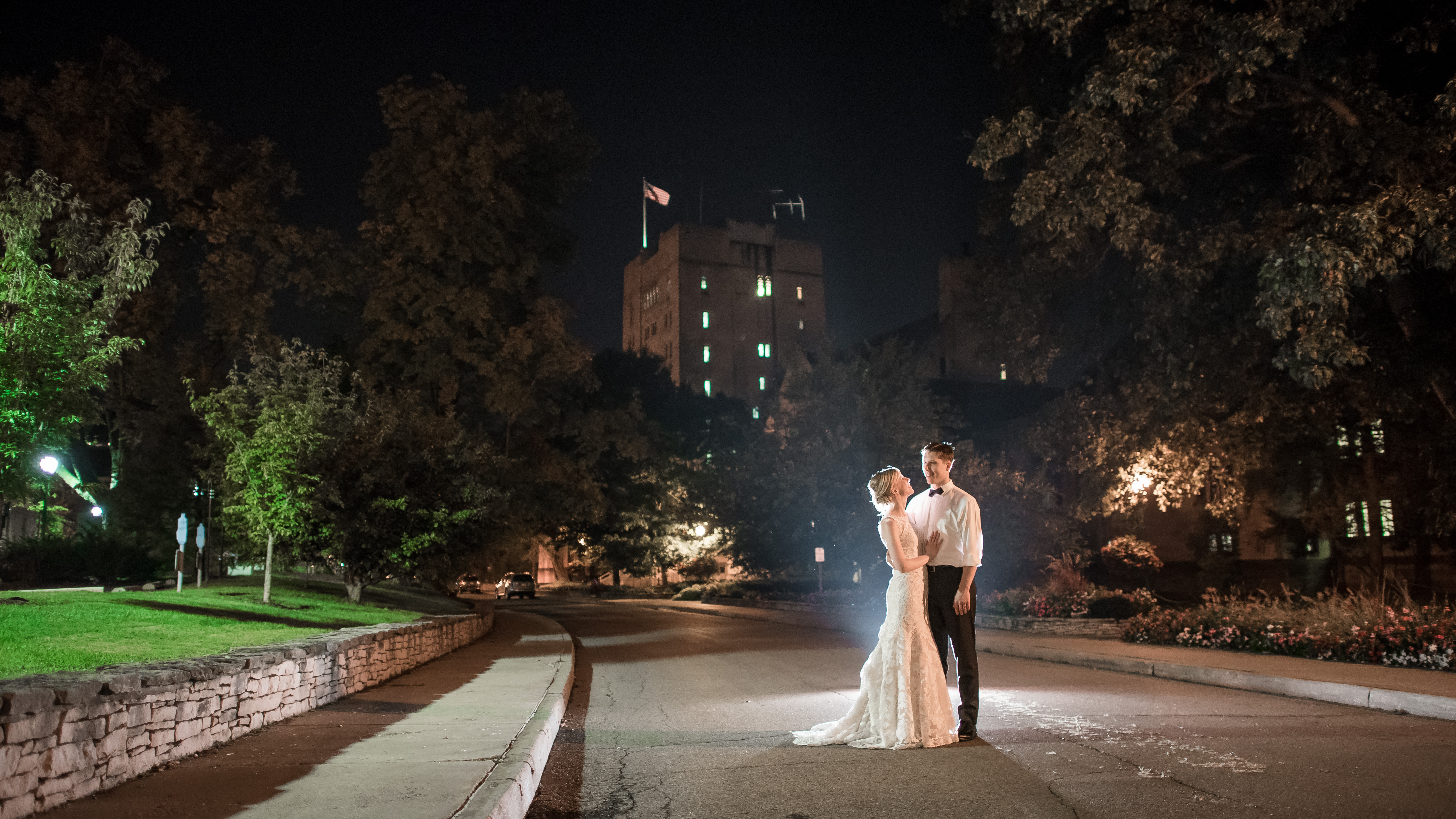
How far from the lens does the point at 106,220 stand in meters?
28.9

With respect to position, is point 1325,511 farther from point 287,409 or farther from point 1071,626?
point 287,409

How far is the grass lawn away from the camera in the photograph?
8.75 meters

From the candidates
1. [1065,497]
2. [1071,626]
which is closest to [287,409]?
[1071,626]

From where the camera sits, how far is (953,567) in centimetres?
791

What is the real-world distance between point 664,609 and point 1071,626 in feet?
79.3

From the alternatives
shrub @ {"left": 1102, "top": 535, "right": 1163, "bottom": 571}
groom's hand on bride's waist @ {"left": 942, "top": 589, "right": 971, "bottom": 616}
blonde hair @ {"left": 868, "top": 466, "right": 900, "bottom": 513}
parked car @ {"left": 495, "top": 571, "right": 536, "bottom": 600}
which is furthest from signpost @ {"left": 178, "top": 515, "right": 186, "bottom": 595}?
parked car @ {"left": 495, "top": 571, "right": 536, "bottom": 600}

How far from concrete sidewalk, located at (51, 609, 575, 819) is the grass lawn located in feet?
4.01

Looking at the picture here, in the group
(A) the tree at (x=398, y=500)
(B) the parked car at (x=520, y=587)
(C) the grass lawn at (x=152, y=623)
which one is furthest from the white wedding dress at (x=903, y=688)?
(B) the parked car at (x=520, y=587)

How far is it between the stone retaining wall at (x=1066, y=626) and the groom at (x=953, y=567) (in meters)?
12.5

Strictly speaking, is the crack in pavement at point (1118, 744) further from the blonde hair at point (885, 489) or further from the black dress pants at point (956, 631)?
the blonde hair at point (885, 489)

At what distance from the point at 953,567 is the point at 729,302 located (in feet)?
364

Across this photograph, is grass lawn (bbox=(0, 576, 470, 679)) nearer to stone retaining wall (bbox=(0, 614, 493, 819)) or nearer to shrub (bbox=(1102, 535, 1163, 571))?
stone retaining wall (bbox=(0, 614, 493, 819))

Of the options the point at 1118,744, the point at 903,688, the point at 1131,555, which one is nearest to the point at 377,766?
the point at 903,688

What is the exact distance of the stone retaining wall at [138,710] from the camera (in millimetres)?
4953
